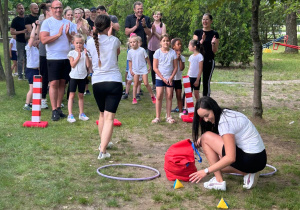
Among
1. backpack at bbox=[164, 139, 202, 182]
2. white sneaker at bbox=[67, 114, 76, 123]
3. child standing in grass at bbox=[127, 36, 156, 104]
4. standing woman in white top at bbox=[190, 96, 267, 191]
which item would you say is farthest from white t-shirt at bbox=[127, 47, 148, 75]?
standing woman in white top at bbox=[190, 96, 267, 191]

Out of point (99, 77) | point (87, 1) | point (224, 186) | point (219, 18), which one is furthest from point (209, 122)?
point (87, 1)

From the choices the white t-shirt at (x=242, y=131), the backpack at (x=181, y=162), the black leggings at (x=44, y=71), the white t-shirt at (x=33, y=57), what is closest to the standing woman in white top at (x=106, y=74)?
the backpack at (x=181, y=162)

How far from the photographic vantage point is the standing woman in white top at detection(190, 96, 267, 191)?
16.2 ft

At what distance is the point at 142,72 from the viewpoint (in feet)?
35.0

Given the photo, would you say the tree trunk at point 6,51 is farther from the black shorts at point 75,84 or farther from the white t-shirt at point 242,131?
the white t-shirt at point 242,131

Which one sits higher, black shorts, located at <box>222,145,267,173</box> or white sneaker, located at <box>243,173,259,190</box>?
black shorts, located at <box>222,145,267,173</box>

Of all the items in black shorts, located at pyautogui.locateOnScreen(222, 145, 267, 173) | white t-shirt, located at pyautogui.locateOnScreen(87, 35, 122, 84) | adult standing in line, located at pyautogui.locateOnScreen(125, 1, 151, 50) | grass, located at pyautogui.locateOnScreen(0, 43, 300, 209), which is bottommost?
grass, located at pyautogui.locateOnScreen(0, 43, 300, 209)

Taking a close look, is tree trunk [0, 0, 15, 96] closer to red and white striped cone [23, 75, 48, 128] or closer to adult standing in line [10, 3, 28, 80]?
adult standing in line [10, 3, 28, 80]

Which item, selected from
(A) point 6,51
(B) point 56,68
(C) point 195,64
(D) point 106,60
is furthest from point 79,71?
(A) point 6,51

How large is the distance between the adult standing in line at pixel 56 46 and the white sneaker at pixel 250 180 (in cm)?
466

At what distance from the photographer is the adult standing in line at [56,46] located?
8547 mm

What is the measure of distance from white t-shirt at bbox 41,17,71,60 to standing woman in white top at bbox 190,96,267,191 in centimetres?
425

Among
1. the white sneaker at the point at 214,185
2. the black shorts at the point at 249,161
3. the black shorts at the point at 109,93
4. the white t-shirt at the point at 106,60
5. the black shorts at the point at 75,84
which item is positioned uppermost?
the white t-shirt at the point at 106,60

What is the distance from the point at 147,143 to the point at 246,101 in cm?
476
